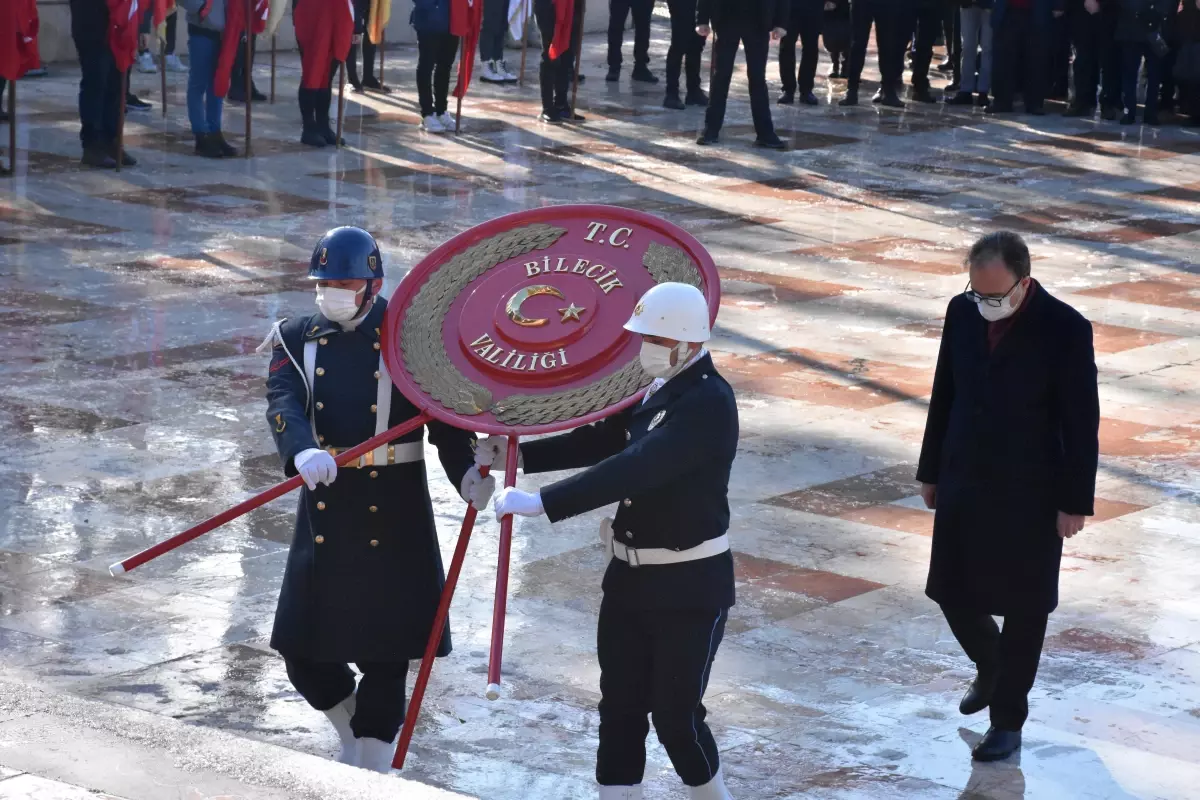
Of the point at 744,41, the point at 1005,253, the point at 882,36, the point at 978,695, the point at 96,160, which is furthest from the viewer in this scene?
the point at 882,36

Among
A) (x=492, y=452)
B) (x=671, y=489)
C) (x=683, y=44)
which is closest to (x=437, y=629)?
(x=492, y=452)

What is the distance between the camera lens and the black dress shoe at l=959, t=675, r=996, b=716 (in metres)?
5.82

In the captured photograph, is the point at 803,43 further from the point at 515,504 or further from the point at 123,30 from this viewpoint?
the point at 515,504

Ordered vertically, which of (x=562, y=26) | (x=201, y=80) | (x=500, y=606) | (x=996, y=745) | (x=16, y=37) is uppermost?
(x=562, y=26)

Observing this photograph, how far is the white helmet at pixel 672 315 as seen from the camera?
4656mm

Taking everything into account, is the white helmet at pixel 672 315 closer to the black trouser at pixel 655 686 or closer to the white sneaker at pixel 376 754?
the black trouser at pixel 655 686

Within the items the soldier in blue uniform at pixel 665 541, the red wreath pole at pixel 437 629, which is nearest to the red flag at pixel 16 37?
the red wreath pole at pixel 437 629

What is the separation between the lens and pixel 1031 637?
5.71 m

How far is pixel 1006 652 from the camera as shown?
225 inches

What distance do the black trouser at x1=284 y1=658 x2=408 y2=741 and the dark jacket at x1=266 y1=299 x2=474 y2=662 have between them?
7 centimetres

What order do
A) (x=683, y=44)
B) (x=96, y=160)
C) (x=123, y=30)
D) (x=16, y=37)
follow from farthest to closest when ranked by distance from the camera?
(x=683, y=44) < (x=96, y=160) < (x=123, y=30) < (x=16, y=37)

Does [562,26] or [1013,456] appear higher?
[562,26]

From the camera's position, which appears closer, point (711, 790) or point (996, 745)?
point (711, 790)

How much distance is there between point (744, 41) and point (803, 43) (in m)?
3.83
